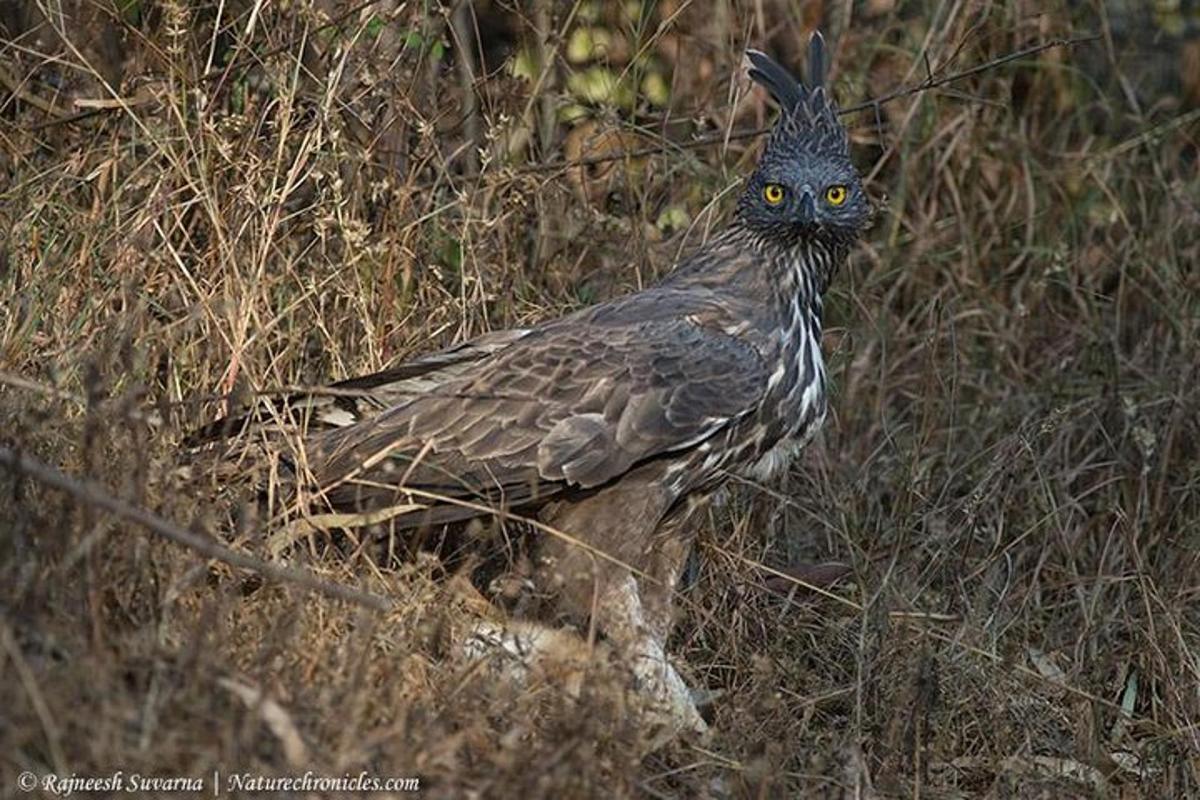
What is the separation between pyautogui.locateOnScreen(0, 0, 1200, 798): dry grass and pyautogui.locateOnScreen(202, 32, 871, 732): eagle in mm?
243

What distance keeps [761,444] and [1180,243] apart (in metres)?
2.97

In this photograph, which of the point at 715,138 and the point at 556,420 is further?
the point at 715,138

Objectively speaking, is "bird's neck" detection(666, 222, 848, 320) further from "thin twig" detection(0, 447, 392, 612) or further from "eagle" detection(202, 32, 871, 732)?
"thin twig" detection(0, 447, 392, 612)

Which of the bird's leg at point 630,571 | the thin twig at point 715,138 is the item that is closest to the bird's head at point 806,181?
the thin twig at point 715,138

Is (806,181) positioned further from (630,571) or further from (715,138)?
(630,571)

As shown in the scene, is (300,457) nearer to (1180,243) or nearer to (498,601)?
(498,601)

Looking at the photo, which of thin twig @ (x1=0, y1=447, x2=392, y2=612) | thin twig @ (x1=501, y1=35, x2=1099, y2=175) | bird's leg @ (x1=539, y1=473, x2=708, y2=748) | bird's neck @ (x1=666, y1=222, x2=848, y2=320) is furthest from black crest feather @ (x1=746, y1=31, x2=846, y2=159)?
thin twig @ (x1=0, y1=447, x2=392, y2=612)

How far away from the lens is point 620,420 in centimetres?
552

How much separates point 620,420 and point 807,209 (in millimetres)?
912

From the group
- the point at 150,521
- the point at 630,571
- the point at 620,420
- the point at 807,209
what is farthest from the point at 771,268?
the point at 150,521

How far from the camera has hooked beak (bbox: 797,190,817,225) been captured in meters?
5.93

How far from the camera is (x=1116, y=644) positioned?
6203mm

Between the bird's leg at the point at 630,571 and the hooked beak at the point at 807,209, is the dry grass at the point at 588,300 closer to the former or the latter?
the bird's leg at the point at 630,571

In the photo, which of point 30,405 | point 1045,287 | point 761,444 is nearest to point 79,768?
point 30,405
